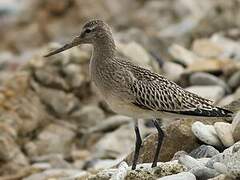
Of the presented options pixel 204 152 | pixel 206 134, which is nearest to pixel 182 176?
pixel 204 152

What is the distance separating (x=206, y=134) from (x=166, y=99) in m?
0.82

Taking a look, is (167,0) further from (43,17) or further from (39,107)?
(39,107)

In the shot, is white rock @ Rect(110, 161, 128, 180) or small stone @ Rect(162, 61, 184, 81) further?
small stone @ Rect(162, 61, 184, 81)

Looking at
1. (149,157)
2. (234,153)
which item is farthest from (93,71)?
(234,153)

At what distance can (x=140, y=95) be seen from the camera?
1082 cm

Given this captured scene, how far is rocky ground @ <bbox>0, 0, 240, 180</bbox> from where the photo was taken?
10820 mm

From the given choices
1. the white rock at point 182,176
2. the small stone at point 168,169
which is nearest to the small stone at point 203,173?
the white rock at point 182,176

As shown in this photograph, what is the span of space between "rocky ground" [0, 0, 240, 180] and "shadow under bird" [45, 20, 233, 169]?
1.50ft

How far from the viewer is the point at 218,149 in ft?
36.7

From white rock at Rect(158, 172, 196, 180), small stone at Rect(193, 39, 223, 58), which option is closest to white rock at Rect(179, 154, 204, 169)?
white rock at Rect(158, 172, 196, 180)

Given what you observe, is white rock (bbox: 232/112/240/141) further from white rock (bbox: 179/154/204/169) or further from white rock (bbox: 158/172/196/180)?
white rock (bbox: 158/172/196/180)

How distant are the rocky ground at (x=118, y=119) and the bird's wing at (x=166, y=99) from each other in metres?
0.45

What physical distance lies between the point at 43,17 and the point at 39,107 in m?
14.5

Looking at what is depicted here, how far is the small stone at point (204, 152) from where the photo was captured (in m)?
10.7
